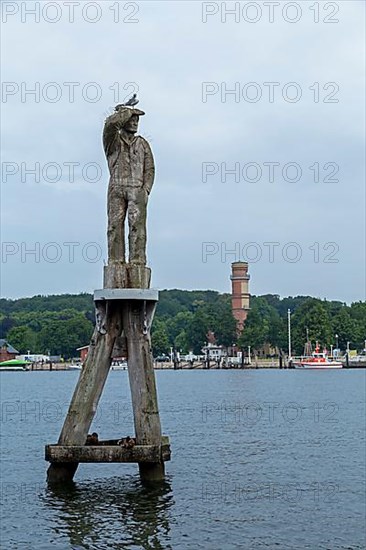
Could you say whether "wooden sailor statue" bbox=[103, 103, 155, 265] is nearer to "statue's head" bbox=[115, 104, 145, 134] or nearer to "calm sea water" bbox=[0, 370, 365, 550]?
"statue's head" bbox=[115, 104, 145, 134]

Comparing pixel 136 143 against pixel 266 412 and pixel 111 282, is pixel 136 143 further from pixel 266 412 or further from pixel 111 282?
pixel 266 412

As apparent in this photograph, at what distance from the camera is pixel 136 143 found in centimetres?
2520

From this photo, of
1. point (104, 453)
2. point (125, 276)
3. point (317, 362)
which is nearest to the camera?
point (104, 453)

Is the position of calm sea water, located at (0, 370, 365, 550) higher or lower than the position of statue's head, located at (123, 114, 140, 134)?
lower

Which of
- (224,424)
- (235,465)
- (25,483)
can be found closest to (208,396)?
(224,424)

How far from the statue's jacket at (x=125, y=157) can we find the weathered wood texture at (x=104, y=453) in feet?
22.3

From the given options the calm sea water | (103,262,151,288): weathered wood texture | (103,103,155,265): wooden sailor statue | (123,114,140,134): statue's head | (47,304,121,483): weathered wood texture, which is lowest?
the calm sea water

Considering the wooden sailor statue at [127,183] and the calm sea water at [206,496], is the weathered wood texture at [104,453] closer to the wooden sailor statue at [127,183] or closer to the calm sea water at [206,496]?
the calm sea water at [206,496]

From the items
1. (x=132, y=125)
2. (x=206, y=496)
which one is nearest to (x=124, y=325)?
(x=132, y=125)

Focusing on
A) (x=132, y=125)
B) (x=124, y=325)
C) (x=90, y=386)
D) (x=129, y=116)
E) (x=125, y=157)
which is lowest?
(x=90, y=386)

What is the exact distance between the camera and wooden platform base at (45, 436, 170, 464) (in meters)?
23.4

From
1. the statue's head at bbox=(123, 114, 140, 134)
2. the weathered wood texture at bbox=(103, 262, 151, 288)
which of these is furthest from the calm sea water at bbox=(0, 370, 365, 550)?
the statue's head at bbox=(123, 114, 140, 134)

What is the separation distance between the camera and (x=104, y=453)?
921 inches

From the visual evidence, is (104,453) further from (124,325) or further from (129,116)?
(129,116)
